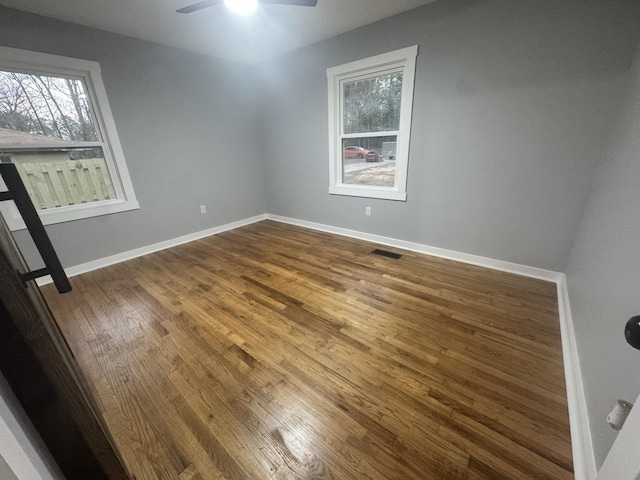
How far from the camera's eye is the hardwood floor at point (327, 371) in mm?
1044

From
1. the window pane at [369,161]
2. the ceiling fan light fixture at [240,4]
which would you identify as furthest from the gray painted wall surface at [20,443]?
the window pane at [369,161]

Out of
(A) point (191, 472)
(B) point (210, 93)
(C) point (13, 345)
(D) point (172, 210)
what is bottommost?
(A) point (191, 472)

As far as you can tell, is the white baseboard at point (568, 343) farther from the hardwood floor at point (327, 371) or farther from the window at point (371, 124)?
the window at point (371, 124)

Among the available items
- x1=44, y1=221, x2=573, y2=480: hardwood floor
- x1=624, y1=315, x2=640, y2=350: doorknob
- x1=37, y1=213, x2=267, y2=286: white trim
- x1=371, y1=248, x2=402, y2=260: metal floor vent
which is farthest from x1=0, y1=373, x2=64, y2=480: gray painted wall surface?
x1=371, y1=248, x2=402, y2=260: metal floor vent

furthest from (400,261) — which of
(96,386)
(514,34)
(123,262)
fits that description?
(123,262)

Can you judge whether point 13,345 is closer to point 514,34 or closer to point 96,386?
point 96,386

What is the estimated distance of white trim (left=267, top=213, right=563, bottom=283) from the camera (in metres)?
2.32

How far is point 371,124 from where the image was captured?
298 centimetres

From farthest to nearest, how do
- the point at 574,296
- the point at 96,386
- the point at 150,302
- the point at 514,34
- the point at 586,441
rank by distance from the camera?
the point at 150,302, the point at 514,34, the point at 574,296, the point at 96,386, the point at 586,441

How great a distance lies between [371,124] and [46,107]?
3297 mm

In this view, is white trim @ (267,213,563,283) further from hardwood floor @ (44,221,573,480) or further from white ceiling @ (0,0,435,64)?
white ceiling @ (0,0,435,64)

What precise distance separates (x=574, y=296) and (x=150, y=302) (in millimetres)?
3260

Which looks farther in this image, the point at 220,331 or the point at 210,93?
the point at 210,93

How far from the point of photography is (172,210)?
3.30m
